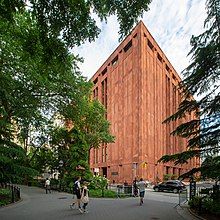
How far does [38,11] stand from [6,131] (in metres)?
13.5

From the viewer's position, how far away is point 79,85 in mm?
27750

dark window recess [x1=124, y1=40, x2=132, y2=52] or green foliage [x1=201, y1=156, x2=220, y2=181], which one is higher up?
dark window recess [x1=124, y1=40, x2=132, y2=52]

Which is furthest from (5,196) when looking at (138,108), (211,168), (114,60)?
(114,60)

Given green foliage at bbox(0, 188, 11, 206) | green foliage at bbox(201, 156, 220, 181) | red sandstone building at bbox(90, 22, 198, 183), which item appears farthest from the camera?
red sandstone building at bbox(90, 22, 198, 183)

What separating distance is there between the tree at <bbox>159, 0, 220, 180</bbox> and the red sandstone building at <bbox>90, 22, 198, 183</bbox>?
40.6m

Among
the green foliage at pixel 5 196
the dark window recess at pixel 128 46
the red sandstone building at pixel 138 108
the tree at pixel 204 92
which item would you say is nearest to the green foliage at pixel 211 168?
the tree at pixel 204 92

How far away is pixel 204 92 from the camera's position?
636 inches

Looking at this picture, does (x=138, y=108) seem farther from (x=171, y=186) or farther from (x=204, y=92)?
(x=204, y=92)

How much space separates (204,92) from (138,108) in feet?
154

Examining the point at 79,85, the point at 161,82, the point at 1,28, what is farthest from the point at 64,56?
the point at 161,82

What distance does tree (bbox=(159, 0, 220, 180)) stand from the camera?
14.7m

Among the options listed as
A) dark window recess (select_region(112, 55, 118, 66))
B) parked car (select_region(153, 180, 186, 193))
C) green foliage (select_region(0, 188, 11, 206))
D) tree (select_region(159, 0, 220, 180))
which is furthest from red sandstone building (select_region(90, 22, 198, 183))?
tree (select_region(159, 0, 220, 180))

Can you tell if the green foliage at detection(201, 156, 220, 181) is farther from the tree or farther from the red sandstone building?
the red sandstone building

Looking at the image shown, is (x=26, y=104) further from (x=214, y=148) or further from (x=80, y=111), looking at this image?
(x=214, y=148)
